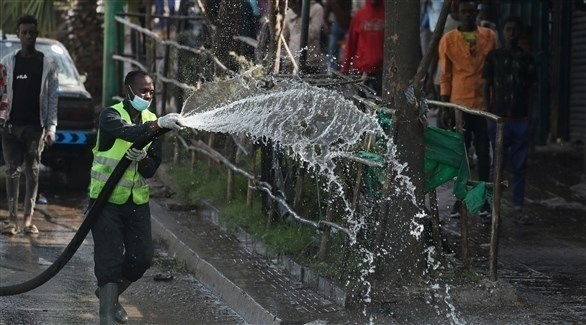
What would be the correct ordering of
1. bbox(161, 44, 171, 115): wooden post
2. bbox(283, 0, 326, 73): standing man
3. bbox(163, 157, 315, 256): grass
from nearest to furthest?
1. bbox(163, 157, 315, 256): grass
2. bbox(283, 0, 326, 73): standing man
3. bbox(161, 44, 171, 115): wooden post

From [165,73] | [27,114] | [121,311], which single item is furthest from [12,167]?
[121,311]

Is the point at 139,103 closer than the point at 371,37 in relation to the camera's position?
Yes

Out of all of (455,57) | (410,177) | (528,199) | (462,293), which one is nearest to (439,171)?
(410,177)

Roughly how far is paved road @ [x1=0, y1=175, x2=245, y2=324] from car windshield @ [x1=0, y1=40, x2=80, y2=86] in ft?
10.2

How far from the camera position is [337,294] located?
7527 millimetres

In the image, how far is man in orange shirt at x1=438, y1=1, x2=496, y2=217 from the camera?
10.9 m

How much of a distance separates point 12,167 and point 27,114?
1.65 feet

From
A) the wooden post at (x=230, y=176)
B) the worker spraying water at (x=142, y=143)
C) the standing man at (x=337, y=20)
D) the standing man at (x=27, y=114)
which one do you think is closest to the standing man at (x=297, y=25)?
the standing man at (x=337, y=20)

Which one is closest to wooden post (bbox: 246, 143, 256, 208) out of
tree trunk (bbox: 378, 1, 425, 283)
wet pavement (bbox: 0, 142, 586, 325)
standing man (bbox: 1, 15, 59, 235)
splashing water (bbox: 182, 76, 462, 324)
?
wet pavement (bbox: 0, 142, 586, 325)

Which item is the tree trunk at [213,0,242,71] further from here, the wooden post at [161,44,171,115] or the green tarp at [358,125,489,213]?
the green tarp at [358,125,489,213]

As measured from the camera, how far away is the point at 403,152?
7578 mm

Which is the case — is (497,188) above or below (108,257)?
above

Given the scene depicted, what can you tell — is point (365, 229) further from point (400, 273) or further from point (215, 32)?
point (215, 32)

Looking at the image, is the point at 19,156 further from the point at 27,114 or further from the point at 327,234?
the point at 327,234
